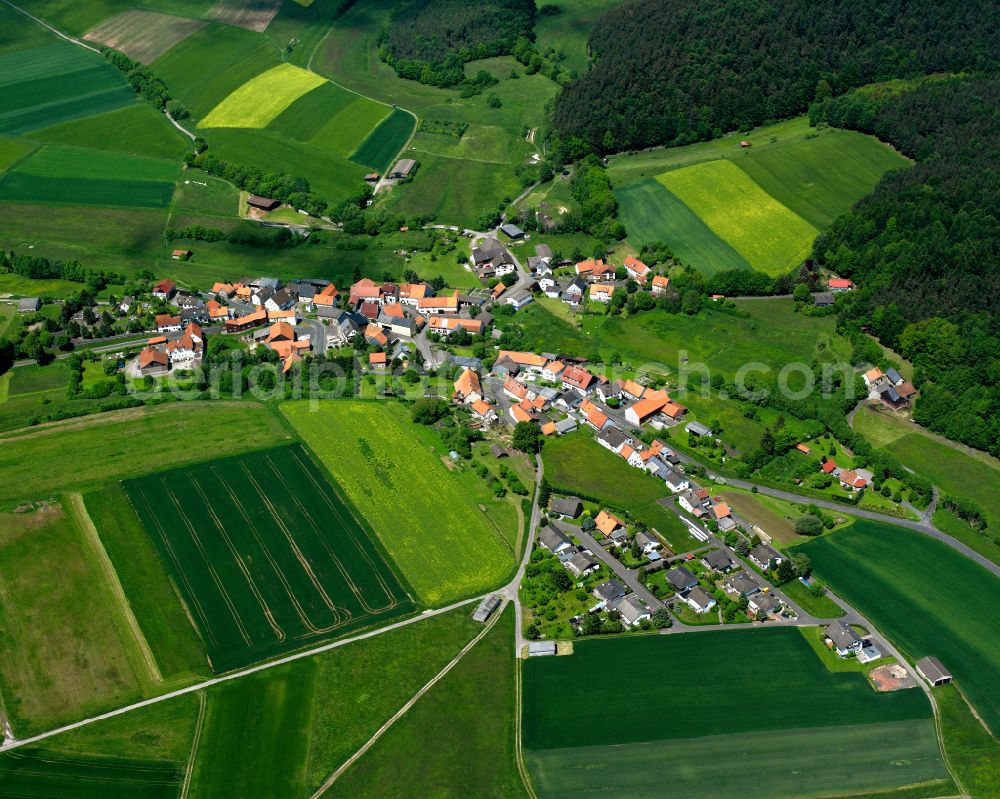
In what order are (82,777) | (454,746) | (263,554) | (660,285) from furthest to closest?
(660,285), (263,554), (454,746), (82,777)

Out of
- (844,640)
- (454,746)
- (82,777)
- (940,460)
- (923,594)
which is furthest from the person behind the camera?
(940,460)

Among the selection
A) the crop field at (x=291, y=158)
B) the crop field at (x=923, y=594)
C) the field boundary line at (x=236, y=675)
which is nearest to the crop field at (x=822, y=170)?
the crop field at (x=291, y=158)

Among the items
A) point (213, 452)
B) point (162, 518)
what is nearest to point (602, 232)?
point (213, 452)

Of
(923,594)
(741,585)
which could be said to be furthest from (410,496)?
(923,594)

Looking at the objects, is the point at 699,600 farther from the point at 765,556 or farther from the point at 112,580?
the point at 112,580

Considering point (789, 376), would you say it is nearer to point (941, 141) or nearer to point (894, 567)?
point (894, 567)
